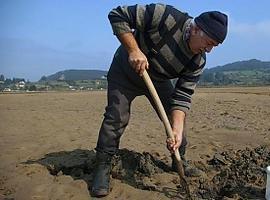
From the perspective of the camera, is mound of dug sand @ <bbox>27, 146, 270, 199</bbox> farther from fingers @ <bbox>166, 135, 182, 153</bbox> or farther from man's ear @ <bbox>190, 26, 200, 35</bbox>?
man's ear @ <bbox>190, 26, 200, 35</bbox>

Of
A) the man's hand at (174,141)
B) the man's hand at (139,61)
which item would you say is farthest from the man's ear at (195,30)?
the man's hand at (174,141)

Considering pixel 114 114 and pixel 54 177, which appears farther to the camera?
pixel 54 177

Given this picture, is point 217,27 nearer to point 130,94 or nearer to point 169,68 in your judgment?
point 169,68

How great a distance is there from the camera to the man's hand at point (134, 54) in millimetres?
4658

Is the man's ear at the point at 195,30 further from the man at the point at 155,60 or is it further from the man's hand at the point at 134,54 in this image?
the man's hand at the point at 134,54

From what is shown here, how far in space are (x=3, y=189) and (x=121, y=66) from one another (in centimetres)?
198

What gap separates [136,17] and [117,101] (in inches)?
39.5

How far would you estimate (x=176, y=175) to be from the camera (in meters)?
5.73

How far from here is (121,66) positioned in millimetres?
5297

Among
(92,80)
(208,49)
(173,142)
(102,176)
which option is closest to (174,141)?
(173,142)

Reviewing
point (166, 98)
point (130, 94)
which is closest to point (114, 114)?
point (130, 94)

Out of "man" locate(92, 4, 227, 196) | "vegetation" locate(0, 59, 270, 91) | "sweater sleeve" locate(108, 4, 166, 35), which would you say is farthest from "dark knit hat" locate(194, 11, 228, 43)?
"vegetation" locate(0, 59, 270, 91)

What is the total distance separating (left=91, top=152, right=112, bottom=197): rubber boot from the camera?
5.00 metres

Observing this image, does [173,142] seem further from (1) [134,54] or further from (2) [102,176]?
(1) [134,54]
